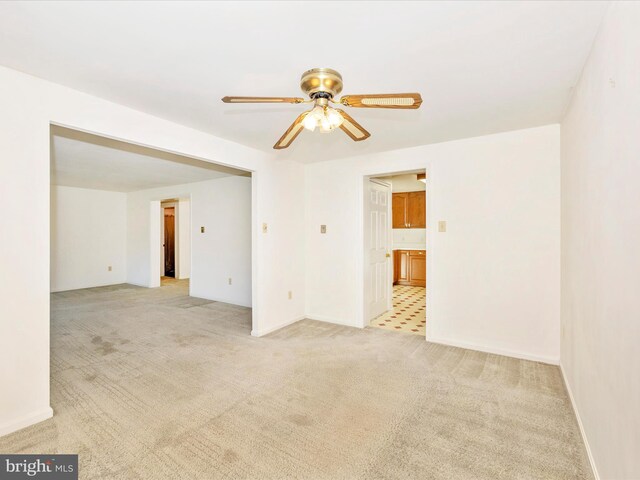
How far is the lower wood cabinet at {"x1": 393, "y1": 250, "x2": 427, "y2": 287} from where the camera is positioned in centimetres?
709

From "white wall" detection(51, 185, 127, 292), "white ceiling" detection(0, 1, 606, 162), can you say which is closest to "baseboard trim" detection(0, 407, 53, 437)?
"white ceiling" detection(0, 1, 606, 162)

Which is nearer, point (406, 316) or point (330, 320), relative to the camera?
point (330, 320)

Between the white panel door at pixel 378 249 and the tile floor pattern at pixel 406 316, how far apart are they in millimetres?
153

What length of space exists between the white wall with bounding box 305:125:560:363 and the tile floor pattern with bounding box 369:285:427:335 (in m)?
0.61

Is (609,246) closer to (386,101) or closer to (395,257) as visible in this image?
(386,101)

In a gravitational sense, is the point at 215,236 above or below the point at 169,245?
above

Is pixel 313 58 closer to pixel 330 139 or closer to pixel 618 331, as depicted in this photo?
pixel 330 139

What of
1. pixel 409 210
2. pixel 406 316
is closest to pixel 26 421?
pixel 406 316

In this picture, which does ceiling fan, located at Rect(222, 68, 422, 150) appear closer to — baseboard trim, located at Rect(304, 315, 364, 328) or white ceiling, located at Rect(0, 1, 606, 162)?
white ceiling, located at Rect(0, 1, 606, 162)

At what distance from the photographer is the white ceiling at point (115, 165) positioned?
373 cm

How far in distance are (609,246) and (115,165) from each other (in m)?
5.81

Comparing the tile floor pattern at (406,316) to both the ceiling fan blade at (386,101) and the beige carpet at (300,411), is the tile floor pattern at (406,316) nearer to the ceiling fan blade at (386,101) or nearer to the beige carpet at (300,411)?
the beige carpet at (300,411)

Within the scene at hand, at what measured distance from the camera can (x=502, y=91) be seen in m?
2.33

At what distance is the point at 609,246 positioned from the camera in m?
1.50
